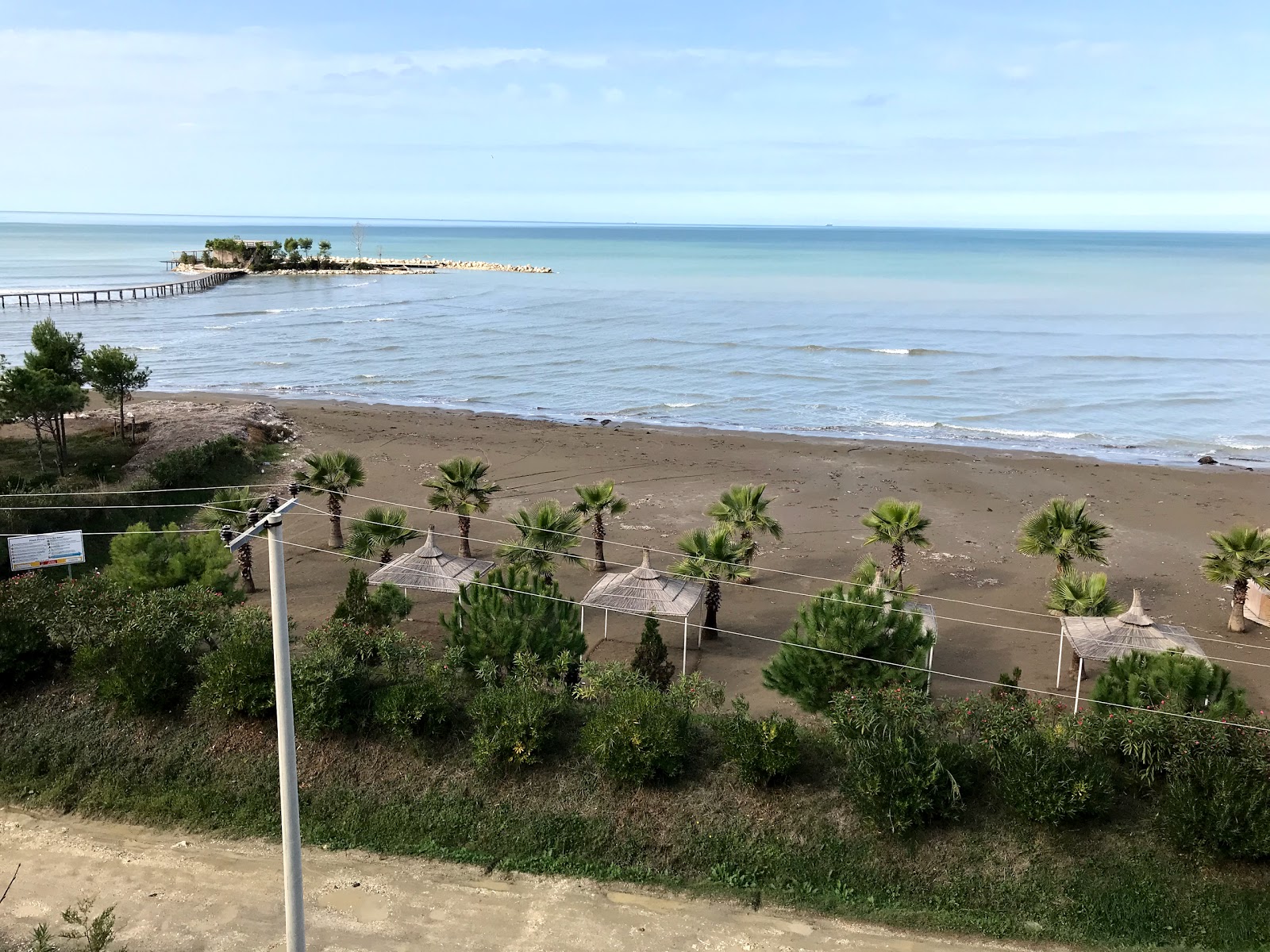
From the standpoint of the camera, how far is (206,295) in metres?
86.3

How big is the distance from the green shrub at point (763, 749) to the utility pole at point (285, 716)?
17.2 feet

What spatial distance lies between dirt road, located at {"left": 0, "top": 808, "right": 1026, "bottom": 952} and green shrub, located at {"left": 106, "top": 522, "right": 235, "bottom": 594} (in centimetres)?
523

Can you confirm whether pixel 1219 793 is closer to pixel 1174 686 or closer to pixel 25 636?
pixel 1174 686

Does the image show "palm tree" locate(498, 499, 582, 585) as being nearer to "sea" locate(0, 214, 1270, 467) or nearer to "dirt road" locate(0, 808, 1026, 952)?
"dirt road" locate(0, 808, 1026, 952)

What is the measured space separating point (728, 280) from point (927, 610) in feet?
304

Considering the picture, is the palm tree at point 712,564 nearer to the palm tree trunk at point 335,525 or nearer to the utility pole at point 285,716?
the palm tree trunk at point 335,525

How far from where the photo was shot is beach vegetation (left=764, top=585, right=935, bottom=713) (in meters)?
13.6

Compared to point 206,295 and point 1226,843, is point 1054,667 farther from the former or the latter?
point 206,295

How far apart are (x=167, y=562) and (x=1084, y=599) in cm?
1503

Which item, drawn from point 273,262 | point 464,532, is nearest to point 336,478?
point 464,532

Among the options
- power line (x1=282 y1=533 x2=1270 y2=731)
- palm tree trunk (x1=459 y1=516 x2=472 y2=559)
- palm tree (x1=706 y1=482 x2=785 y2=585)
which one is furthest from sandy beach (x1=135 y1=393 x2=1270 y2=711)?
palm tree trunk (x1=459 y1=516 x2=472 y2=559)

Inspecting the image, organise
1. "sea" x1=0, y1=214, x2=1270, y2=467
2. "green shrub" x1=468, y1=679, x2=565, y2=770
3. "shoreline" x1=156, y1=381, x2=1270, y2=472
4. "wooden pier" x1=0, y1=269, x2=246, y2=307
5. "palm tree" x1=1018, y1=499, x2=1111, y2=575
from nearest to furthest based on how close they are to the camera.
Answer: "green shrub" x1=468, y1=679, x2=565, y2=770, "palm tree" x1=1018, y1=499, x2=1111, y2=575, "shoreline" x1=156, y1=381, x2=1270, y2=472, "sea" x1=0, y1=214, x2=1270, y2=467, "wooden pier" x1=0, y1=269, x2=246, y2=307

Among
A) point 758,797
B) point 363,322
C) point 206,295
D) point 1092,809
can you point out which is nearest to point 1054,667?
point 1092,809

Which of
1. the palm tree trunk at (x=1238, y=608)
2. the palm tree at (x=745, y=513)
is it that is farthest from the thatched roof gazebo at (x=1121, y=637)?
the palm tree at (x=745, y=513)
